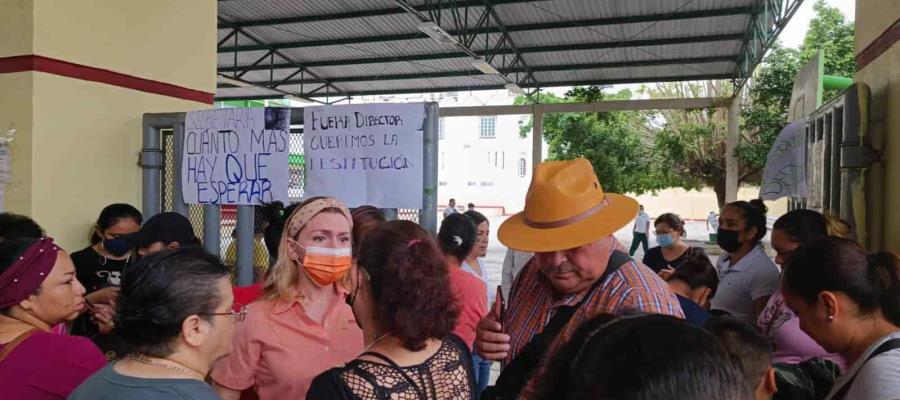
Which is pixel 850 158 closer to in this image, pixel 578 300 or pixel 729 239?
pixel 729 239

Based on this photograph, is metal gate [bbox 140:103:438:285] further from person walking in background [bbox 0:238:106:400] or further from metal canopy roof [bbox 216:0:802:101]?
metal canopy roof [bbox 216:0:802:101]

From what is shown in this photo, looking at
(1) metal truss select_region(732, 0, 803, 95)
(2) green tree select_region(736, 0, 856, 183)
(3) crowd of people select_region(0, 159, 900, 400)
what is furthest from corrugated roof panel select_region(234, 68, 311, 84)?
(3) crowd of people select_region(0, 159, 900, 400)

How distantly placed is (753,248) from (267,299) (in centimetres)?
276

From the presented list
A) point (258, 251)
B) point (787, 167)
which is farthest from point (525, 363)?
point (787, 167)

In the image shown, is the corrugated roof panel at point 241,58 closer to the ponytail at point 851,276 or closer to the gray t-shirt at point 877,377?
the ponytail at point 851,276

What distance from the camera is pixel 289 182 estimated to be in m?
3.69

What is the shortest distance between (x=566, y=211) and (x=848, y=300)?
2.79 feet

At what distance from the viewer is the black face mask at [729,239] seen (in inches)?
145

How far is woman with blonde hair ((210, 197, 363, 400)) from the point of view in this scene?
2.16m

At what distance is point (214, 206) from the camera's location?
405 cm

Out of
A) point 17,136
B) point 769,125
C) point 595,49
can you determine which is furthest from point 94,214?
point 769,125

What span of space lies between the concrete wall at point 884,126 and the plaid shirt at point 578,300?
7.77 feet

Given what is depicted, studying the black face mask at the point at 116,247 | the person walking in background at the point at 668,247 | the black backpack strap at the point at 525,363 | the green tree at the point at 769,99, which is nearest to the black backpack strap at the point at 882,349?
the black backpack strap at the point at 525,363

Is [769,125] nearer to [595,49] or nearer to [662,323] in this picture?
[595,49]
